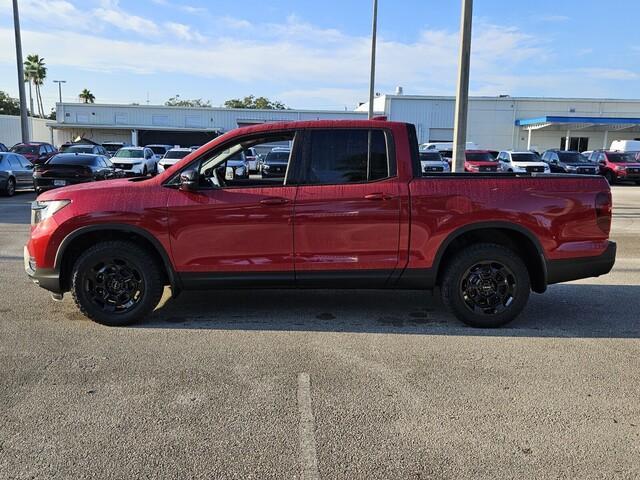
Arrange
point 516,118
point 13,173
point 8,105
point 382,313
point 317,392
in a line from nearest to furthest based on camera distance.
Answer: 1. point 317,392
2. point 382,313
3. point 13,173
4. point 516,118
5. point 8,105

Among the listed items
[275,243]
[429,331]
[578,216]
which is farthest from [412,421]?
[578,216]

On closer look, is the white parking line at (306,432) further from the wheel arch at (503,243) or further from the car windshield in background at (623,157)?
the car windshield in background at (623,157)

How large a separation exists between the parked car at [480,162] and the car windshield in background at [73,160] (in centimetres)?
1524

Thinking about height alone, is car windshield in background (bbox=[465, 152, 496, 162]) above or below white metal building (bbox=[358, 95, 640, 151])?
below

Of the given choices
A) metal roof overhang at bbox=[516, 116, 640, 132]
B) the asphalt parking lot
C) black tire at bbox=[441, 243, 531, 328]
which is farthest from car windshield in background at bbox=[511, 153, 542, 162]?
black tire at bbox=[441, 243, 531, 328]

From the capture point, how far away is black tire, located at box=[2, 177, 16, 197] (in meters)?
18.0

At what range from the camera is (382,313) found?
562cm

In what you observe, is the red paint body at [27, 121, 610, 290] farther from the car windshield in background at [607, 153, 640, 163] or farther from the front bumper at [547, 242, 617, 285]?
the car windshield in background at [607, 153, 640, 163]

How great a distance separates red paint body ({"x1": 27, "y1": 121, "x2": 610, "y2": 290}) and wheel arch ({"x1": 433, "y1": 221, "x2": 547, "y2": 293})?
44 mm

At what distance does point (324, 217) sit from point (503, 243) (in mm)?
1779

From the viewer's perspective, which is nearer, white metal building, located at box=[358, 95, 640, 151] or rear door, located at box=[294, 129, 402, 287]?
rear door, located at box=[294, 129, 402, 287]

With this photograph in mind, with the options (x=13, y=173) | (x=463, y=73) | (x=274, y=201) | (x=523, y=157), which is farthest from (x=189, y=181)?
(x=523, y=157)

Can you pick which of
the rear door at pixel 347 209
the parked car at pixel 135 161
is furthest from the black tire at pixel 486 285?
the parked car at pixel 135 161

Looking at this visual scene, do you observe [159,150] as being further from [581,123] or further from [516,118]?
[581,123]
